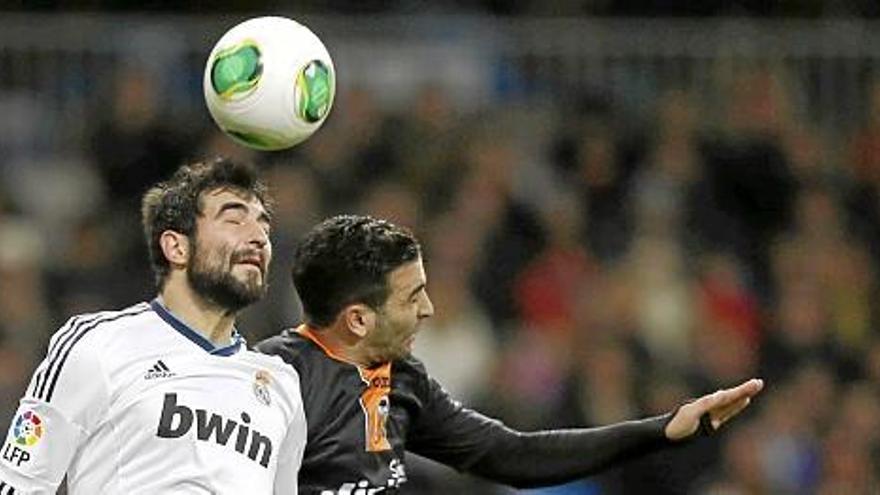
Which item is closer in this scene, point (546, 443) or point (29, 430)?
point (29, 430)

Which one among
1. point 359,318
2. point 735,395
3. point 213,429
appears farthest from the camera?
point 735,395

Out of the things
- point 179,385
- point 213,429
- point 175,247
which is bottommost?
point 213,429

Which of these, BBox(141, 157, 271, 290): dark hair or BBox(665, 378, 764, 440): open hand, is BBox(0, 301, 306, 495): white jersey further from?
BBox(665, 378, 764, 440): open hand

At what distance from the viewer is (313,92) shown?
22.7 ft

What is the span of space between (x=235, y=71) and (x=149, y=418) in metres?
1.22

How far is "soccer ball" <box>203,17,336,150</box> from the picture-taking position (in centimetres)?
679

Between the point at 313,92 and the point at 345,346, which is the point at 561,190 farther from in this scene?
the point at 345,346

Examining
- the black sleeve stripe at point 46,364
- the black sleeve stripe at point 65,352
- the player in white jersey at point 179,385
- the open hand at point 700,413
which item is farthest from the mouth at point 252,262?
the open hand at point 700,413

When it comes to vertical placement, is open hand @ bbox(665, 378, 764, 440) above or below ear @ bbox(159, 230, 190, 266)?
below

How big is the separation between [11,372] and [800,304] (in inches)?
148

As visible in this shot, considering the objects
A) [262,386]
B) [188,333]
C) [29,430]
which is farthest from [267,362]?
[29,430]

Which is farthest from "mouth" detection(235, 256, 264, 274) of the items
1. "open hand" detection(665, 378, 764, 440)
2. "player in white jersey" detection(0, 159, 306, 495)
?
Result: "open hand" detection(665, 378, 764, 440)

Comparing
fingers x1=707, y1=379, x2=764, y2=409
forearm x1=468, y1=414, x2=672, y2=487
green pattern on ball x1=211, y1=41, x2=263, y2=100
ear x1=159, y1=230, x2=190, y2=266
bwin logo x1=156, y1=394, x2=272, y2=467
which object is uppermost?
green pattern on ball x1=211, y1=41, x2=263, y2=100

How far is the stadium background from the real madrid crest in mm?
3855
